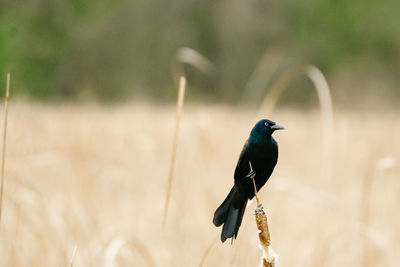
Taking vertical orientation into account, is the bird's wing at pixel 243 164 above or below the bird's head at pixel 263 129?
below

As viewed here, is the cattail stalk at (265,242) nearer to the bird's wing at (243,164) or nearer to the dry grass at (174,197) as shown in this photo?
the bird's wing at (243,164)

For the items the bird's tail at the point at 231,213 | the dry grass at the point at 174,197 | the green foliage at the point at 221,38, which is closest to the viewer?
the bird's tail at the point at 231,213

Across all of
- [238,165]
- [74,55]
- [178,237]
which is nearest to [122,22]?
[74,55]

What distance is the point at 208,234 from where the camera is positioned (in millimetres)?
2312

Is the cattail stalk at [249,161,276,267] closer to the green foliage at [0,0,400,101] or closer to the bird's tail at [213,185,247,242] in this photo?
the bird's tail at [213,185,247,242]

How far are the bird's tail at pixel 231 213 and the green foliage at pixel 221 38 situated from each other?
13.4 metres

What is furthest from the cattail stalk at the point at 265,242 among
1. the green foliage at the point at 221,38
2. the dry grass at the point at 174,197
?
the green foliage at the point at 221,38

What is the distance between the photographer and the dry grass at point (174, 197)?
4.21ft

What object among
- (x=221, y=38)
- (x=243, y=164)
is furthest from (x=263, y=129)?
(x=221, y=38)

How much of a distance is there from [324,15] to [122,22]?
636 centimetres

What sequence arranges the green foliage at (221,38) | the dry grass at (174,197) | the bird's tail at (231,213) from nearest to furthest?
the bird's tail at (231,213) → the dry grass at (174,197) → the green foliage at (221,38)

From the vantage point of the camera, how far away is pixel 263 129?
38cm

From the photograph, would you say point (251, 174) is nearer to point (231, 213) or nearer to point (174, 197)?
point (231, 213)

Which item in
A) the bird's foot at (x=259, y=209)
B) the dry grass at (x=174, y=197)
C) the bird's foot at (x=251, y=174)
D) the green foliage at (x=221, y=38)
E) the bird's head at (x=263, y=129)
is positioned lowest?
the dry grass at (x=174, y=197)
